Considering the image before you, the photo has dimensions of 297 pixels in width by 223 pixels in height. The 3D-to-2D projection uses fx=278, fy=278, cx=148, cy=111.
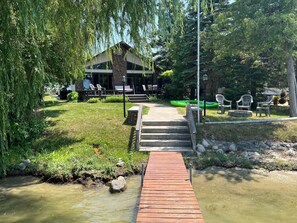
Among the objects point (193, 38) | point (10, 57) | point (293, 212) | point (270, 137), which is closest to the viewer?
point (10, 57)

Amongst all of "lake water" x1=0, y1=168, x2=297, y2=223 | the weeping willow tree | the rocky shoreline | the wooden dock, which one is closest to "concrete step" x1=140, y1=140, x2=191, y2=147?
the rocky shoreline

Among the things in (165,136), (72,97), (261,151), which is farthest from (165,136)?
(72,97)

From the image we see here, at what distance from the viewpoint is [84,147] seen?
A: 8602 mm

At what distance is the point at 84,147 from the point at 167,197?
4.58 m

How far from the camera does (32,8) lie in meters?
3.60

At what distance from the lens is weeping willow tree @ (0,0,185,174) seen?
3.80 metres

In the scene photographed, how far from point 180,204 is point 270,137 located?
20.3ft

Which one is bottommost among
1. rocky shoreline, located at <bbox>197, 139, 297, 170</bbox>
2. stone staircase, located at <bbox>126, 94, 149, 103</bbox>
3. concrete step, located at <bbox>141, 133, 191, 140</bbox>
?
rocky shoreline, located at <bbox>197, 139, 297, 170</bbox>

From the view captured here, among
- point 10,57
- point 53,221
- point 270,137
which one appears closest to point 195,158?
point 270,137

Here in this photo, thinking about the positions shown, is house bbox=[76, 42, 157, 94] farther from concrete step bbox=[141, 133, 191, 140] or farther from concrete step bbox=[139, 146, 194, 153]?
concrete step bbox=[139, 146, 194, 153]

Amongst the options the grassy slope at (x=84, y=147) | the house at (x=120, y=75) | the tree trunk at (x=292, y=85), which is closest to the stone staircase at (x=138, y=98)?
the house at (x=120, y=75)

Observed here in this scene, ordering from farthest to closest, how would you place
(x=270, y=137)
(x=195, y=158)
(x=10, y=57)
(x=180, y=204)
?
(x=270, y=137) < (x=195, y=158) < (x=180, y=204) < (x=10, y=57)

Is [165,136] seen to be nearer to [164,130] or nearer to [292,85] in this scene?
[164,130]

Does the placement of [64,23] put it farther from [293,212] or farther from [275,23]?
[275,23]
